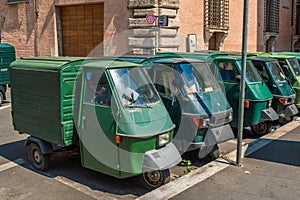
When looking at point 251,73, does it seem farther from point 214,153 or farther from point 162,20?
point 162,20

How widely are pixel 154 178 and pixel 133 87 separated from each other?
4.54 feet

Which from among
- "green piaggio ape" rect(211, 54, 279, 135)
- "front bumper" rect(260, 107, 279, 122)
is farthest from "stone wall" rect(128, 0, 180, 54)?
"front bumper" rect(260, 107, 279, 122)

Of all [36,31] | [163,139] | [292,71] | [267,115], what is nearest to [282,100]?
→ [267,115]

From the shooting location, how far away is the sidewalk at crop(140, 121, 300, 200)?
5082 millimetres

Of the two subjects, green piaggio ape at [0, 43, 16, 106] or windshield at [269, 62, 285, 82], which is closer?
windshield at [269, 62, 285, 82]

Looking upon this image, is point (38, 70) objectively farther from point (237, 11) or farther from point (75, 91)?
point (237, 11)

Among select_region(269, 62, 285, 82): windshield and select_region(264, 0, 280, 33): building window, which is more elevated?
select_region(264, 0, 280, 33): building window

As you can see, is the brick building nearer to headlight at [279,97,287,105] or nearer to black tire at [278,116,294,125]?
black tire at [278,116,294,125]

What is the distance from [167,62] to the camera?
6480mm

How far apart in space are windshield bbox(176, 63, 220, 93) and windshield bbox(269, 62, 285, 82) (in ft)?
8.69

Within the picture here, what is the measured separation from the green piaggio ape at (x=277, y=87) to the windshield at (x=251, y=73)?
22.4 inches

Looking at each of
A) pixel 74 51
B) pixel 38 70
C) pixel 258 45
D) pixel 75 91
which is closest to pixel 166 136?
pixel 75 91

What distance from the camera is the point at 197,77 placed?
6574 mm

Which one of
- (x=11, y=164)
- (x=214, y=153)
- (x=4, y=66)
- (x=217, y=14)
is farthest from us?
(x=217, y=14)
